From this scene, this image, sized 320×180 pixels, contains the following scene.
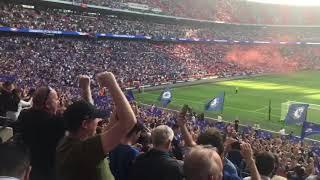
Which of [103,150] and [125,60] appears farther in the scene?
[125,60]

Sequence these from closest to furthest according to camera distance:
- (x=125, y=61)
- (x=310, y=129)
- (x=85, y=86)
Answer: (x=85, y=86), (x=310, y=129), (x=125, y=61)

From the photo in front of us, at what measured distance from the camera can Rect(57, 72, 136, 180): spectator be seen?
12.7 ft

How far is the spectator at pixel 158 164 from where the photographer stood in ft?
14.3

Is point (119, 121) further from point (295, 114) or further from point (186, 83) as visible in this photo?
point (186, 83)

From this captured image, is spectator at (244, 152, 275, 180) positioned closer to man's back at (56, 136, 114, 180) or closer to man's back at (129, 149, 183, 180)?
man's back at (129, 149, 183, 180)

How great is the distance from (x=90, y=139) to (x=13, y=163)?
1138mm

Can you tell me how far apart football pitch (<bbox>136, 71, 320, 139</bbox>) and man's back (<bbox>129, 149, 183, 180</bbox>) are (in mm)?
29366

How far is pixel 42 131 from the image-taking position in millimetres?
5223

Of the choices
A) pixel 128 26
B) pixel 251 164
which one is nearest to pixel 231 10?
pixel 128 26

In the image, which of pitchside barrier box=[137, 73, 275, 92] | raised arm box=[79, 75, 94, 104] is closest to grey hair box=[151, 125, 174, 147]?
raised arm box=[79, 75, 94, 104]

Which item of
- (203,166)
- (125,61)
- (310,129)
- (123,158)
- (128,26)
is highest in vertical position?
(203,166)

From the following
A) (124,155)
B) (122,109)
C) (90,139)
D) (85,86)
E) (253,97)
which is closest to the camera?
(122,109)

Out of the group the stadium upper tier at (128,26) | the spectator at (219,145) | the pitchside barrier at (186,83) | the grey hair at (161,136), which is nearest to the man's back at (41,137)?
the grey hair at (161,136)

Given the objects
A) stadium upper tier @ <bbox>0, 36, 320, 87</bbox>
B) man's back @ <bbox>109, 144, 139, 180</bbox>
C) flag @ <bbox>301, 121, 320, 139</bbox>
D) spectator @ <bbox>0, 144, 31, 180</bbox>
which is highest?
spectator @ <bbox>0, 144, 31, 180</bbox>
